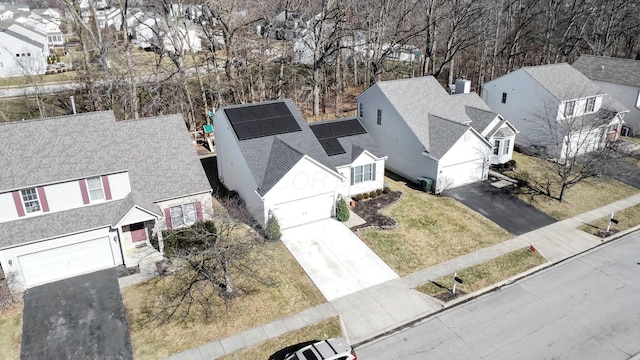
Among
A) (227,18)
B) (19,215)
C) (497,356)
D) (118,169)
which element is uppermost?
(227,18)

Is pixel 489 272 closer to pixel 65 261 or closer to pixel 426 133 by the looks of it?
pixel 426 133

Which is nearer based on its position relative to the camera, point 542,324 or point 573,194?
point 542,324

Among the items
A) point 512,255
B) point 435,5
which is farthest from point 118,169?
point 435,5

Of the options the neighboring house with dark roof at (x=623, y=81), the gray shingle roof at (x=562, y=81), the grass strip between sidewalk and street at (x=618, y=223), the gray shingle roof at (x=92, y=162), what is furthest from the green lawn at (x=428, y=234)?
the neighboring house with dark roof at (x=623, y=81)

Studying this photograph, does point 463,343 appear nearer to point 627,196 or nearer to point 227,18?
point 627,196

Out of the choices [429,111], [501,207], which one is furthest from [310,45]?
[501,207]

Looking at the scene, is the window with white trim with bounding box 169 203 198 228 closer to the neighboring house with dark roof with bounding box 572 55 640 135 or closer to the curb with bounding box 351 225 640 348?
the curb with bounding box 351 225 640 348
